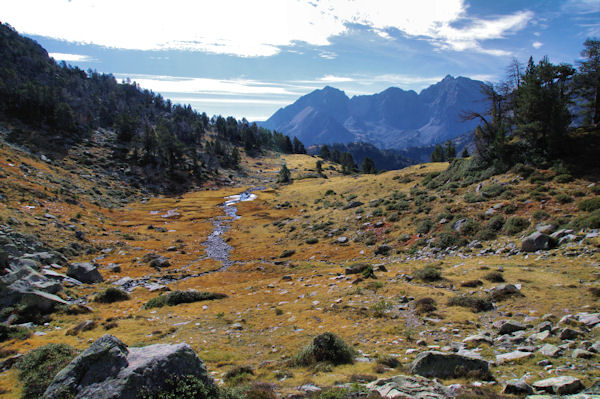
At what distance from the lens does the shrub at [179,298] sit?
79.0ft

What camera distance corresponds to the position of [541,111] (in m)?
35.3

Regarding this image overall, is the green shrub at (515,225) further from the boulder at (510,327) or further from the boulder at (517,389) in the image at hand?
the boulder at (517,389)

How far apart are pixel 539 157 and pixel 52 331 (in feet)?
161

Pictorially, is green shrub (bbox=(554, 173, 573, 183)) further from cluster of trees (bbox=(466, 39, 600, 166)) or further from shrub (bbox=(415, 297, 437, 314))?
shrub (bbox=(415, 297, 437, 314))

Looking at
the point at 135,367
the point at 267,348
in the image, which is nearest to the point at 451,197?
the point at 267,348

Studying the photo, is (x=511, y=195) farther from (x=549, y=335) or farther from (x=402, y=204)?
(x=549, y=335)

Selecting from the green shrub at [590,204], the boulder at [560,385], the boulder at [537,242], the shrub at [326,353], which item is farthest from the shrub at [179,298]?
the green shrub at [590,204]

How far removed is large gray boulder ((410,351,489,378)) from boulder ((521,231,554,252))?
639 inches

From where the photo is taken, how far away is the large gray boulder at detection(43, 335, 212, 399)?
7.71m

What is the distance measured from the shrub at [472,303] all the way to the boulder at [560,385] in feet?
Answer: 23.6

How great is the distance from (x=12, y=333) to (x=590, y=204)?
40.5m

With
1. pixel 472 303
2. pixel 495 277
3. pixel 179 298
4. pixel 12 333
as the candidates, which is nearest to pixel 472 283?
pixel 495 277

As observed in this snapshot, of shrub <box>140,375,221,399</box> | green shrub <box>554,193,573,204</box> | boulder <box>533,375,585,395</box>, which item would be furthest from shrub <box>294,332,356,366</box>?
green shrub <box>554,193,573,204</box>

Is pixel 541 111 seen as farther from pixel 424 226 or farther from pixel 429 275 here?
pixel 429 275
